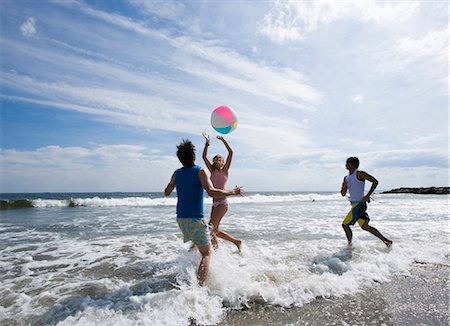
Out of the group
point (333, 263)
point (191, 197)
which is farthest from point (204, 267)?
point (333, 263)

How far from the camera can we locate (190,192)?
13.5ft

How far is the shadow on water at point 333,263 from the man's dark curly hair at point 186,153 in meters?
2.89

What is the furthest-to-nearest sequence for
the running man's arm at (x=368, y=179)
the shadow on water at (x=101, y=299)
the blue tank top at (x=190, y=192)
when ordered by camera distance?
the running man's arm at (x=368, y=179)
the blue tank top at (x=190, y=192)
the shadow on water at (x=101, y=299)

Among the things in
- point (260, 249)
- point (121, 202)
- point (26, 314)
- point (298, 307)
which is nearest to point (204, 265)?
point (298, 307)

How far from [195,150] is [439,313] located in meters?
3.64

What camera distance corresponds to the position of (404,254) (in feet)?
20.0

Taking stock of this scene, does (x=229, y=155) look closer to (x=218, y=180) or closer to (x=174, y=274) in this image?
(x=218, y=180)

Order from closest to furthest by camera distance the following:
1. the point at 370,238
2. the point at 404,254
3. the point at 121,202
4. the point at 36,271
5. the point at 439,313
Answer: the point at 439,313, the point at 36,271, the point at 404,254, the point at 370,238, the point at 121,202

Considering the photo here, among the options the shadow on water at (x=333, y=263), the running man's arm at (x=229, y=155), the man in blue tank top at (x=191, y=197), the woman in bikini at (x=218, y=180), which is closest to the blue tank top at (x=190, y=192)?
the man in blue tank top at (x=191, y=197)

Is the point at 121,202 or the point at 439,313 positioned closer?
the point at 439,313

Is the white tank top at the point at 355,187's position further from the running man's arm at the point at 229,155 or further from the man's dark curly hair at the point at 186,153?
the man's dark curly hair at the point at 186,153

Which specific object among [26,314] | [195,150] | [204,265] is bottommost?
[26,314]

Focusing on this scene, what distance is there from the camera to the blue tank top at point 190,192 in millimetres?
4113

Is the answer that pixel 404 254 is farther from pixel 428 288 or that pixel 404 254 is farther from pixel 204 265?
pixel 204 265
